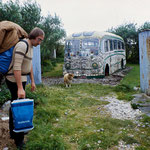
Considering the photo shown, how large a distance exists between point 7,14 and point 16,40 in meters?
10.6

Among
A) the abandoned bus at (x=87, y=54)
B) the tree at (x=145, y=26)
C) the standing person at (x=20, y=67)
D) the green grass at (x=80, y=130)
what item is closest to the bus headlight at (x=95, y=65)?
the abandoned bus at (x=87, y=54)

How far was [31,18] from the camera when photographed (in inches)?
534

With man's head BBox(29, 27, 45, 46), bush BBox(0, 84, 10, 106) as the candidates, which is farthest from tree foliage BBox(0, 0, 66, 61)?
man's head BBox(29, 27, 45, 46)

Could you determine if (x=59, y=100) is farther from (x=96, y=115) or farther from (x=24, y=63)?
(x=24, y=63)

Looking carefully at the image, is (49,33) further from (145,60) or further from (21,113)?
(21,113)

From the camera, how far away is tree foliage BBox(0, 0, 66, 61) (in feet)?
39.0

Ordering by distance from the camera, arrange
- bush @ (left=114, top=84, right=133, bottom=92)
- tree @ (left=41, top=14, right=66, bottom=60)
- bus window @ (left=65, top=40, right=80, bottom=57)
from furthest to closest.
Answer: tree @ (left=41, top=14, right=66, bottom=60), bus window @ (left=65, top=40, right=80, bottom=57), bush @ (left=114, top=84, right=133, bottom=92)

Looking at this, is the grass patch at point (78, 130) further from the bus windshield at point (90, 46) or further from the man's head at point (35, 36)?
the bus windshield at point (90, 46)

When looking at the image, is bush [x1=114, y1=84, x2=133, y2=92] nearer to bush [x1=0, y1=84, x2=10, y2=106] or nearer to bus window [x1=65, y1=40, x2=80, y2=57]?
bush [x1=0, y1=84, x2=10, y2=106]

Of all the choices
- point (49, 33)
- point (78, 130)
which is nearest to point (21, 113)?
point (78, 130)

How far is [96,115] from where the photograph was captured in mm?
4477

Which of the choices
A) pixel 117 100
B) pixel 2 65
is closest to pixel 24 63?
pixel 2 65

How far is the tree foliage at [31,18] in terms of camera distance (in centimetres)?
1187

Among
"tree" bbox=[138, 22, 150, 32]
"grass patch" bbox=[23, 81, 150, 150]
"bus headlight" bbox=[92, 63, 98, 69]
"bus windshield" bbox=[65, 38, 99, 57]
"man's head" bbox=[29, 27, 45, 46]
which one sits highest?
"tree" bbox=[138, 22, 150, 32]
